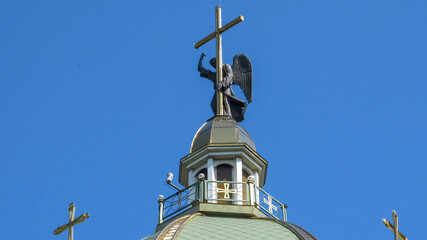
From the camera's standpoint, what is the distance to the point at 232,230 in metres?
41.5

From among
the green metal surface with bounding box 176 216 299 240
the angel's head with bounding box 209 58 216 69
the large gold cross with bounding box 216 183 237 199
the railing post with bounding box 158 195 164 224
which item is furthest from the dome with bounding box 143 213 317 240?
the angel's head with bounding box 209 58 216 69

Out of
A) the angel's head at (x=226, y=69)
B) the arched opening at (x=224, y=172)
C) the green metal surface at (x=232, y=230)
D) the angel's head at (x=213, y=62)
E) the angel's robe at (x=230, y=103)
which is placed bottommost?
the green metal surface at (x=232, y=230)

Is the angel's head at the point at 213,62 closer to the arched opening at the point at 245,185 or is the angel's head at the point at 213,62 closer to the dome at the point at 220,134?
the dome at the point at 220,134

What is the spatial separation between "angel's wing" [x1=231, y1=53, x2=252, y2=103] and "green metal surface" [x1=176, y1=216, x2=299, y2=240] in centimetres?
785

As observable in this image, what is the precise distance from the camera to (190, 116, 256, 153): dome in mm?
46719

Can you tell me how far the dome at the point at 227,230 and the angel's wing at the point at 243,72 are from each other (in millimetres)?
7775

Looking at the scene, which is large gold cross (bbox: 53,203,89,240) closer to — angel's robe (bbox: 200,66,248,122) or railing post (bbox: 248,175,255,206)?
railing post (bbox: 248,175,255,206)

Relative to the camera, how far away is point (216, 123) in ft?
156

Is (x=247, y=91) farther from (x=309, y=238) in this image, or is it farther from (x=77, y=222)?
(x=77, y=222)

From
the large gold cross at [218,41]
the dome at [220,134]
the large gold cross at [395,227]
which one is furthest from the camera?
the large gold cross at [218,41]

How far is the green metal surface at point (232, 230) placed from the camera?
134 ft

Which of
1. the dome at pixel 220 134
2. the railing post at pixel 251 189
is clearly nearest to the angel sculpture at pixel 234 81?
the dome at pixel 220 134

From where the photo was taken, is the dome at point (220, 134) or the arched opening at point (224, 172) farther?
the dome at point (220, 134)

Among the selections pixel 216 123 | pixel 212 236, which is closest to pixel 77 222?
pixel 212 236
